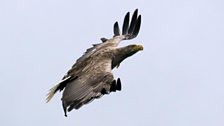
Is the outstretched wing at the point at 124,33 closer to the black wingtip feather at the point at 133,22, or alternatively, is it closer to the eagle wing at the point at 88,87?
the black wingtip feather at the point at 133,22

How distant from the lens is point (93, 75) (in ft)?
76.4

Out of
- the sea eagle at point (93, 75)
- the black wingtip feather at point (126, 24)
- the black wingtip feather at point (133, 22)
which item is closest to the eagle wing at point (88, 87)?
the sea eagle at point (93, 75)

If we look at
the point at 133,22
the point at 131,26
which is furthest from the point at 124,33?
the point at 133,22

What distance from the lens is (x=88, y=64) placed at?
24.7m

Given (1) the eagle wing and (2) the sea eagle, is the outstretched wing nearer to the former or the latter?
(2) the sea eagle

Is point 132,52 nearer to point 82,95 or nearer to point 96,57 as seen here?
point 96,57

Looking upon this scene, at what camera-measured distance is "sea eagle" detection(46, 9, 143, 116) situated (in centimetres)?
2189

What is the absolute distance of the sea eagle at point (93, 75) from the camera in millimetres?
21891

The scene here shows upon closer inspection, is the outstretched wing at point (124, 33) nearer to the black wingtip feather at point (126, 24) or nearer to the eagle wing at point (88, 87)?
the black wingtip feather at point (126, 24)

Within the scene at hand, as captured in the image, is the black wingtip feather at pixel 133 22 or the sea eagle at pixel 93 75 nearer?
the sea eagle at pixel 93 75

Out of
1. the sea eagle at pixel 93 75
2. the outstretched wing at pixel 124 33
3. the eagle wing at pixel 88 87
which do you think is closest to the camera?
the eagle wing at pixel 88 87

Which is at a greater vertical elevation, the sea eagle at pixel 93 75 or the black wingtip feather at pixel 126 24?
the black wingtip feather at pixel 126 24

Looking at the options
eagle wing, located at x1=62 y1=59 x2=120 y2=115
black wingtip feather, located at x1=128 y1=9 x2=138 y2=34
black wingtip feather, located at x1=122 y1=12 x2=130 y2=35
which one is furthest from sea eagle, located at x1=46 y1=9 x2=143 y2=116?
black wingtip feather, located at x1=122 y1=12 x2=130 y2=35

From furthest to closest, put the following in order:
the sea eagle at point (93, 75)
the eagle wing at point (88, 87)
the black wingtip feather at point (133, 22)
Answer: the black wingtip feather at point (133, 22)
the sea eagle at point (93, 75)
the eagle wing at point (88, 87)
